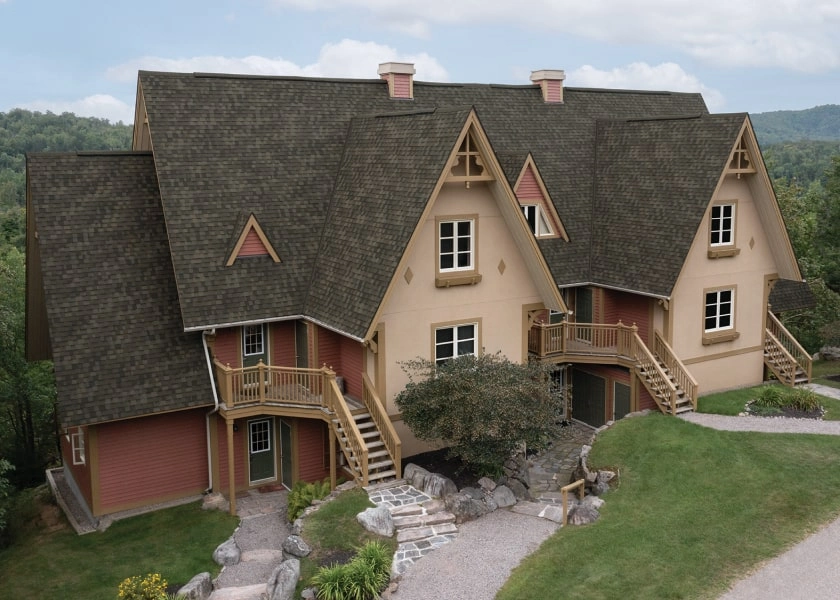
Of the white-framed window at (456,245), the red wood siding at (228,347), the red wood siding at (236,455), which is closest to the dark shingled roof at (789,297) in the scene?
the white-framed window at (456,245)

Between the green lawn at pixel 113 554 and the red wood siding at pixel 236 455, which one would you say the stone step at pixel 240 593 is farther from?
the red wood siding at pixel 236 455

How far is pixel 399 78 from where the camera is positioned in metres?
29.0

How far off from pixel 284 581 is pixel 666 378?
13735mm

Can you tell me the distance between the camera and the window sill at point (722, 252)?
25969 mm

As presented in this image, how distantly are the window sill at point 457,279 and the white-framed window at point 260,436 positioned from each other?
6650mm

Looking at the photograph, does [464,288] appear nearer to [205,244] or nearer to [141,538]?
[205,244]

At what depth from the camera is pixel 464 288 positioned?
2233 centimetres

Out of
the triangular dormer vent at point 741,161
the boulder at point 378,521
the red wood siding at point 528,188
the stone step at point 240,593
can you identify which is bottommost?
the stone step at point 240,593

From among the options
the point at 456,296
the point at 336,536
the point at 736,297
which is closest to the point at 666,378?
the point at 736,297

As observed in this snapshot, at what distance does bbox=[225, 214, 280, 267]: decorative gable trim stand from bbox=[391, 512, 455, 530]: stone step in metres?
8.82

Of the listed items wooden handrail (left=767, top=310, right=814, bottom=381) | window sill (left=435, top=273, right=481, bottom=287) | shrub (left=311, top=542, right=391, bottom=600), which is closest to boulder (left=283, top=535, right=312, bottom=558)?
shrub (left=311, top=542, right=391, bottom=600)

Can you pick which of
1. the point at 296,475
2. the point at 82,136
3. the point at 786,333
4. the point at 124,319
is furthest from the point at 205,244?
the point at 82,136

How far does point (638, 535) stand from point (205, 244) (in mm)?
13799

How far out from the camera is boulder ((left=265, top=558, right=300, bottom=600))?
15.5 m
